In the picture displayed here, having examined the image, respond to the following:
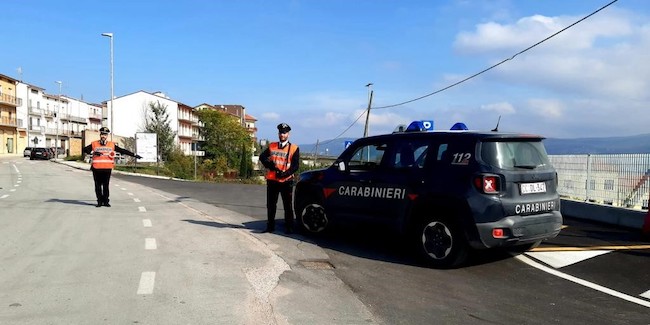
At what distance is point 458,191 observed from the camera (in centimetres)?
613

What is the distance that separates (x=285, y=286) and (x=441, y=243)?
2.16 m

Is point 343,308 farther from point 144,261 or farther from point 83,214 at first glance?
point 83,214

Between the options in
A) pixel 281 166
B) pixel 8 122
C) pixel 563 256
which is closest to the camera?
pixel 563 256

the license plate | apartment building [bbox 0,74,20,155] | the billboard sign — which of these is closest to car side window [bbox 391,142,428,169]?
the license plate

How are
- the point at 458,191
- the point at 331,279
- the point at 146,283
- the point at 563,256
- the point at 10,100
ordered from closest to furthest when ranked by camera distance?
the point at 146,283, the point at 331,279, the point at 458,191, the point at 563,256, the point at 10,100

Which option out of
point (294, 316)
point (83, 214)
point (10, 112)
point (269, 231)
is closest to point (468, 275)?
point (294, 316)

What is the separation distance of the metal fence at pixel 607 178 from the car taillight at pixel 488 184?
5.72 meters

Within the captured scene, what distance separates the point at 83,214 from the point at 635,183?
37.0ft

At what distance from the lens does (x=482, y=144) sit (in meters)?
6.20

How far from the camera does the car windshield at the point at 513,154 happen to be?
241 inches

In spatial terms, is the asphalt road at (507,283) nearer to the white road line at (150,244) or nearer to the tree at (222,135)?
the white road line at (150,244)

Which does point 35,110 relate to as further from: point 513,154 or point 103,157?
point 513,154

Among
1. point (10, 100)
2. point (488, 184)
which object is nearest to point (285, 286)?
point (488, 184)

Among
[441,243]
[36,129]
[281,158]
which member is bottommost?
[441,243]
